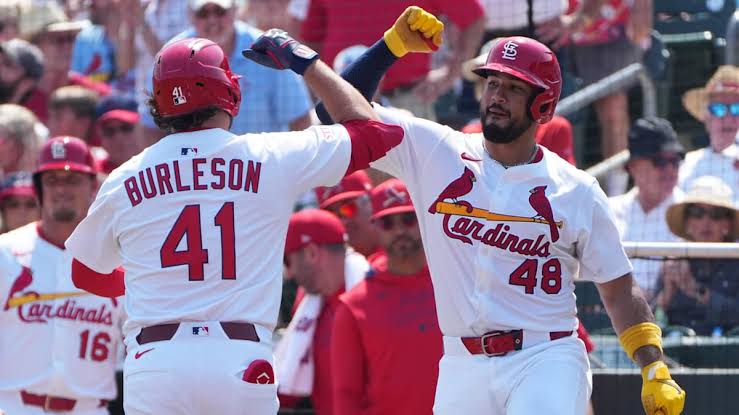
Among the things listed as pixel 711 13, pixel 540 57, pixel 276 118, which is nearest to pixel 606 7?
pixel 711 13

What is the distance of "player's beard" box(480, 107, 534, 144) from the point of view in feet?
16.3

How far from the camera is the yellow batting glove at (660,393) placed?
4812 millimetres

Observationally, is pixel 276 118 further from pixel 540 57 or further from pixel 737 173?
pixel 540 57

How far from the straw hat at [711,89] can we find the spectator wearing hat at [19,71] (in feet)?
14.0

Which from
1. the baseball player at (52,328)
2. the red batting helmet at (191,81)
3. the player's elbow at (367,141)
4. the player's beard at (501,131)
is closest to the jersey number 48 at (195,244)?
the red batting helmet at (191,81)

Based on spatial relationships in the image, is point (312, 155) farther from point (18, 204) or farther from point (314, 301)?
point (18, 204)

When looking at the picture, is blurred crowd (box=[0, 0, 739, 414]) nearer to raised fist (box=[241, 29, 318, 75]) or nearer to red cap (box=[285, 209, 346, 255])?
red cap (box=[285, 209, 346, 255])

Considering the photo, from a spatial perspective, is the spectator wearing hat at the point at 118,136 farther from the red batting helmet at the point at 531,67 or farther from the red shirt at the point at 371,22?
the red batting helmet at the point at 531,67

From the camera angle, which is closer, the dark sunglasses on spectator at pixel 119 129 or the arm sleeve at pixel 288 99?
the arm sleeve at pixel 288 99

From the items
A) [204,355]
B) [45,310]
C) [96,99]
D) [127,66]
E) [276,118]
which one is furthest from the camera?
[127,66]

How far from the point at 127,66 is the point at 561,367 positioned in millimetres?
5506

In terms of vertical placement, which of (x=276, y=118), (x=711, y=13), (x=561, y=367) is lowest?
(x=561, y=367)

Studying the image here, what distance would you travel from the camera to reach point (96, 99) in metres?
8.95

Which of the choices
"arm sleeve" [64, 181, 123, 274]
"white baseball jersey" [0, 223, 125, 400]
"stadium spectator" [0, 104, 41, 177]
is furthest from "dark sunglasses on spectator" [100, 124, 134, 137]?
"arm sleeve" [64, 181, 123, 274]
